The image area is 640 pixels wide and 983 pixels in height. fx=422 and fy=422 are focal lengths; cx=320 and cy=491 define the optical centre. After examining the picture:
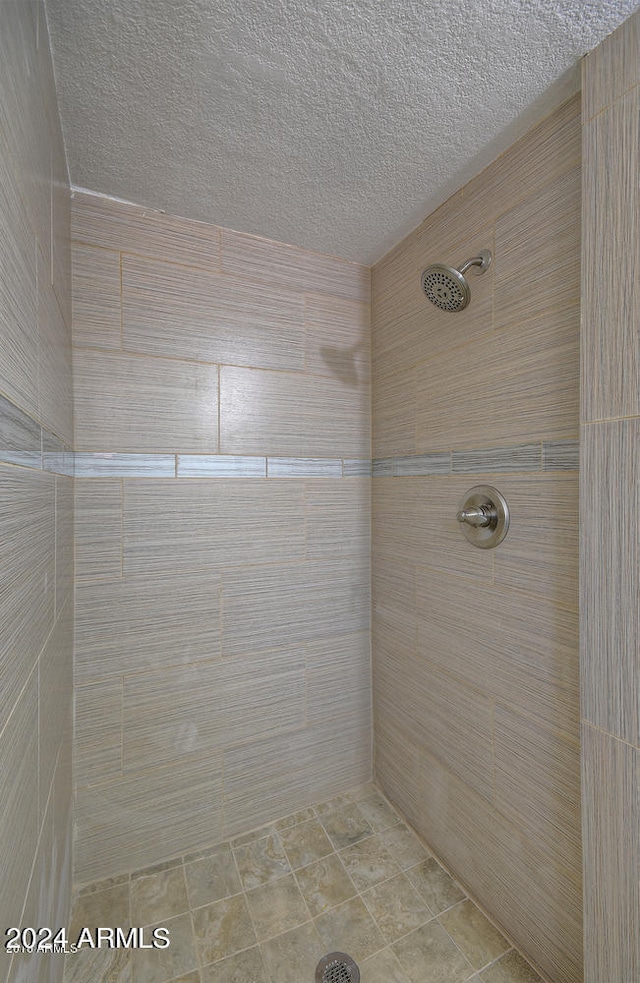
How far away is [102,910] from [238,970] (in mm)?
437

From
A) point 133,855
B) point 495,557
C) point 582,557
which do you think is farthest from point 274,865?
point 582,557

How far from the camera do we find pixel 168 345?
1.36 m

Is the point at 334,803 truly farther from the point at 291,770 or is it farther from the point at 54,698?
A: the point at 54,698

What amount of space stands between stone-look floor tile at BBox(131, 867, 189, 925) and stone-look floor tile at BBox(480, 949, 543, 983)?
2.68 feet

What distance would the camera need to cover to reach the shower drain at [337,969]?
1.03m

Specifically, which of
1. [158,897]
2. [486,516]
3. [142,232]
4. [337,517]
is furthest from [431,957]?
[142,232]

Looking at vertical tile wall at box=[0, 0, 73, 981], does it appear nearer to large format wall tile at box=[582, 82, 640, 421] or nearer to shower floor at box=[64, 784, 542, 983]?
shower floor at box=[64, 784, 542, 983]

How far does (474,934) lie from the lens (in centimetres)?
113

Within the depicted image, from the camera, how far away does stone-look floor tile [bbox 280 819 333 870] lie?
1.37 meters

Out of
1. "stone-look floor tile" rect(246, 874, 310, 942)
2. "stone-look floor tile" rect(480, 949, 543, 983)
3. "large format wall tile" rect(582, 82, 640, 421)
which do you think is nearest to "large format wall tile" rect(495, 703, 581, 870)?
"stone-look floor tile" rect(480, 949, 543, 983)

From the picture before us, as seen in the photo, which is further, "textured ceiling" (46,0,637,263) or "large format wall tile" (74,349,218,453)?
"large format wall tile" (74,349,218,453)

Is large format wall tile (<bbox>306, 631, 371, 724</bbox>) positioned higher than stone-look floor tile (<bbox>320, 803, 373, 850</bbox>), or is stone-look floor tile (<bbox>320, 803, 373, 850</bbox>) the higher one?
large format wall tile (<bbox>306, 631, 371, 724</bbox>)

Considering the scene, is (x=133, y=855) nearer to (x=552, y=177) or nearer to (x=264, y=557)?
(x=264, y=557)

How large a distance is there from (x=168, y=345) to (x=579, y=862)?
1.73m
